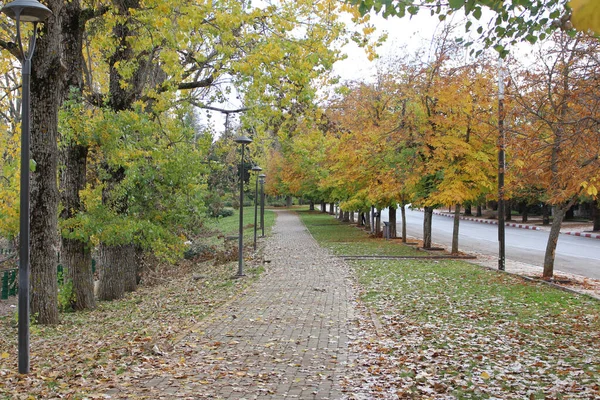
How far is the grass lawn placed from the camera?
19.8 ft

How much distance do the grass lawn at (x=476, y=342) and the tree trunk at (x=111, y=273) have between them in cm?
642

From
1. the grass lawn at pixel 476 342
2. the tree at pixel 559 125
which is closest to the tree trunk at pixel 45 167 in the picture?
the grass lawn at pixel 476 342

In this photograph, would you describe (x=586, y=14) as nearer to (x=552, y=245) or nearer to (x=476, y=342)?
(x=476, y=342)

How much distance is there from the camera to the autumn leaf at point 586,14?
87 centimetres

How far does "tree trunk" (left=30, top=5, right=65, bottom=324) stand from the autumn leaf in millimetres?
9900

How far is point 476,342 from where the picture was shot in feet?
26.6

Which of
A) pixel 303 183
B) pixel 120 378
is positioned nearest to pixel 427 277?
pixel 120 378

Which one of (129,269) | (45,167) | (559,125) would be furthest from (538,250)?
(45,167)

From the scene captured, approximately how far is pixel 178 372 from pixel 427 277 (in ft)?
33.0

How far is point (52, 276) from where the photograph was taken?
10.5 m

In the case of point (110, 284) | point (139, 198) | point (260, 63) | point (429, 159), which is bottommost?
point (110, 284)

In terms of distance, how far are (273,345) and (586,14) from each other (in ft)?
23.9

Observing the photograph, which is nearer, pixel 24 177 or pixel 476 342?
pixel 24 177

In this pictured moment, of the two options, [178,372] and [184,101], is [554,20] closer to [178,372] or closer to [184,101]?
[178,372]
